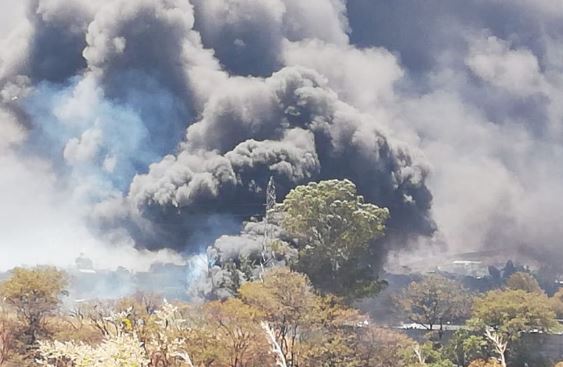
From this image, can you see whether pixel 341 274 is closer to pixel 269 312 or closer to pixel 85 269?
pixel 269 312

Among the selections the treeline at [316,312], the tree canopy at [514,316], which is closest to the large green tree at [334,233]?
the treeline at [316,312]

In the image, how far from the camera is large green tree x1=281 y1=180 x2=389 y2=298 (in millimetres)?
22594

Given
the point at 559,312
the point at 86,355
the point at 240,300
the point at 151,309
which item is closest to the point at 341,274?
the point at 240,300

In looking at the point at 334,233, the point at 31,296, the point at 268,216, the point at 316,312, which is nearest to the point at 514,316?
the point at 334,233

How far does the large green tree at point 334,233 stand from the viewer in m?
22.6

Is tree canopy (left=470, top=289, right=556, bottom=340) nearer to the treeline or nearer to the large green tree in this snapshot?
the treeline

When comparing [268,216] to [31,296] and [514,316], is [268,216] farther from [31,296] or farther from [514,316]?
[514,316]

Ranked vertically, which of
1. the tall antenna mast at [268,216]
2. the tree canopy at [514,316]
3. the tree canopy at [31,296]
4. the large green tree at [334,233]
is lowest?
the tree canopy at [514,316]

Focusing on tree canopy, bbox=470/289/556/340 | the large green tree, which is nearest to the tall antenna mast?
the large green tree

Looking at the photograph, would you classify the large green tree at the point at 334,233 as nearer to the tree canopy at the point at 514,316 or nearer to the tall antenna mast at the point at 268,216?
the tall antenna mast at the point at 268,216

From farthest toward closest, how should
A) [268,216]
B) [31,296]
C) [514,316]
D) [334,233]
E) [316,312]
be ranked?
[268,216]
[334,233]
[31,296]
[514,316]
[316,312]

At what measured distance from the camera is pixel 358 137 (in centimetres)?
3397

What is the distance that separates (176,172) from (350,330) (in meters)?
15.6

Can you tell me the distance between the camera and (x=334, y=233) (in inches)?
908
